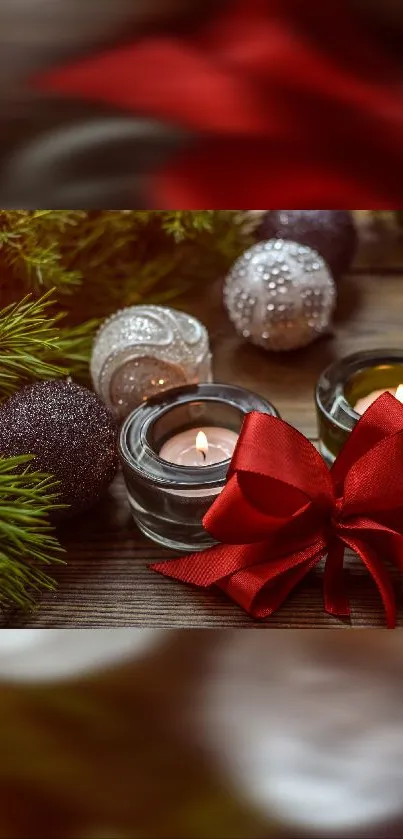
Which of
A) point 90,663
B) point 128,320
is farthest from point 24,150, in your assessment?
point 128,320

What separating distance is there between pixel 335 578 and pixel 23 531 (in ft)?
0.63

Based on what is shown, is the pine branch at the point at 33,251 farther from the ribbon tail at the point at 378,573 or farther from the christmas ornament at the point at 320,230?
the ribbon tail at the point at 378,573

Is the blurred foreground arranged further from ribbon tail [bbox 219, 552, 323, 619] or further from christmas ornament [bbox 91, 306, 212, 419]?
christmas ornament [bbox 91, 306, 212, 419]

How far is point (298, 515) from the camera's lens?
0.50 metres

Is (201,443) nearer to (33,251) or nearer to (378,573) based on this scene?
(378,573)

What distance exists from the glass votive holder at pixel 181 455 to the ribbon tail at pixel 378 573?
9cm

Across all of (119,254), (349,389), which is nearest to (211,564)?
(349,389)

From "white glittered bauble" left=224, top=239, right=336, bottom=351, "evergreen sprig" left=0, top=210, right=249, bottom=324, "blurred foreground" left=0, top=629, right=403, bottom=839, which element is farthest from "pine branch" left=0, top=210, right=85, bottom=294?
"blurred foreground" left=0, top=629, right=403, bottom=839

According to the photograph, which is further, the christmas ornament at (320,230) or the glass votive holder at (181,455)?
the christmas ornament at (320,230)

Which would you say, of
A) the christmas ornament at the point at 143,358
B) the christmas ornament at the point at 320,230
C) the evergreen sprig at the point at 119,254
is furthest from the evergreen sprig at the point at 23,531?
the christmas ornament at the point at 320,230

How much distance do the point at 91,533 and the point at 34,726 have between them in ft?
1.02

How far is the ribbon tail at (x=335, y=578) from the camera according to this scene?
1.67 ft

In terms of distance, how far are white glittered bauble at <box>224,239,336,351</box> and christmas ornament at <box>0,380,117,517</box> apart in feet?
0.75

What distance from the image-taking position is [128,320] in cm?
68
